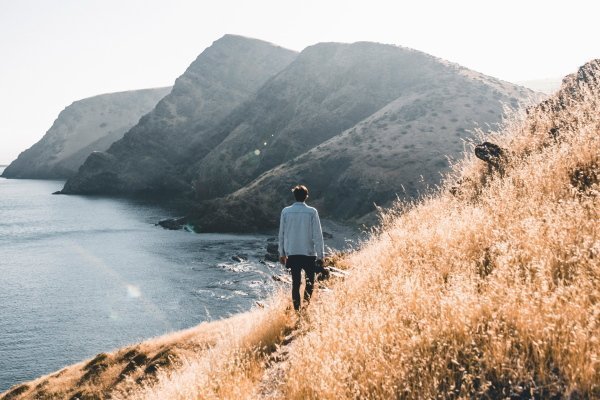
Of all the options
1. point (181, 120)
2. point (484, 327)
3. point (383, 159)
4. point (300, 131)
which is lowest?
point (383, 159)

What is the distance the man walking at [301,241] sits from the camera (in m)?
8.41

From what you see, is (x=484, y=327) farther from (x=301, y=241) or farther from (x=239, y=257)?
(x=239, y=257)

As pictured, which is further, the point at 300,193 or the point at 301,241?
the point at 300,193

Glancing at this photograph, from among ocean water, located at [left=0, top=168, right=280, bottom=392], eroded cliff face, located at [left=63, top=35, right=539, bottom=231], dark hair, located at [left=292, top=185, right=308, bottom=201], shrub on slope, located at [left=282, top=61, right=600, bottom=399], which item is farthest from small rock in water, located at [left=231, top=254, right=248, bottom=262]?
shrub on slope, located at [left=282, top=61, right=600, bottom=399]

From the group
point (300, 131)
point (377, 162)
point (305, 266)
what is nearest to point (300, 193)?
point (305, 266)

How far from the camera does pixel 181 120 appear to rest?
166625 millimetres

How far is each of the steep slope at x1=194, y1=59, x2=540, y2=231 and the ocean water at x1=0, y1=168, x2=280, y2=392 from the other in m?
10.2

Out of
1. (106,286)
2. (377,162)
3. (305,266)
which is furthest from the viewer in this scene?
(377,162)

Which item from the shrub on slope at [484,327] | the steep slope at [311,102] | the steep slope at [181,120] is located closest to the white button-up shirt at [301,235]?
the shrub on slope at [484,327]

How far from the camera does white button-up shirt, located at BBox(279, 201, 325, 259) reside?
331 inches

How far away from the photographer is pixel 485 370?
3.31 metres

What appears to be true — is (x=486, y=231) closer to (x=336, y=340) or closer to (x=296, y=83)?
(x=336, y=340)

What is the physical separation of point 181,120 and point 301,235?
16797 centimetres

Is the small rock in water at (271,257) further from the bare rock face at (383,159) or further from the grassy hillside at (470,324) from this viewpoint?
the grassy hillside at (470,324)
